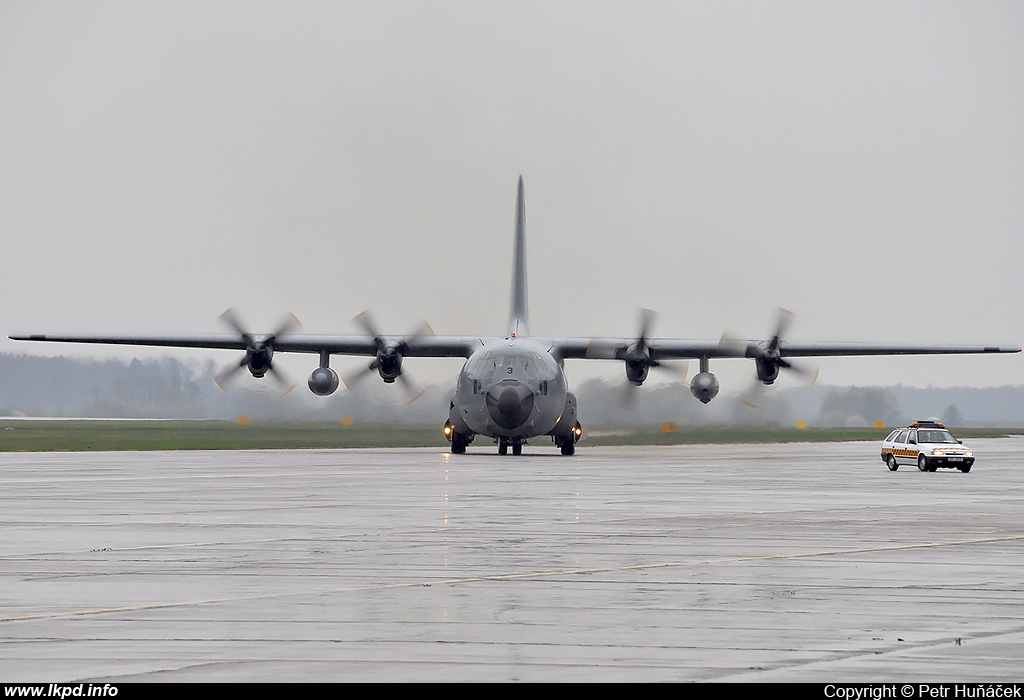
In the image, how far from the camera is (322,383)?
52344mm

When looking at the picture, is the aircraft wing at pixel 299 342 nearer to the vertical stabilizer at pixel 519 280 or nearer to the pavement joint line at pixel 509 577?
the vertical stabilizer at pixel 519 280

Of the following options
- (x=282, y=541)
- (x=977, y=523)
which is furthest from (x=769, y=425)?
(x=282, y=541)

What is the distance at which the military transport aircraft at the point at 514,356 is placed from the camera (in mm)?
48688

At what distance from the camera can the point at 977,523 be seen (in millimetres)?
19969

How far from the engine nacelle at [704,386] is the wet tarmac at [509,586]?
85.1 feet

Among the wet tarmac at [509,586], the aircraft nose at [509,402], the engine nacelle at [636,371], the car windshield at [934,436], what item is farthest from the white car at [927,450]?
the engine nacelle at [636,371]

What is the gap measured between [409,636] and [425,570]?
13.6 feet

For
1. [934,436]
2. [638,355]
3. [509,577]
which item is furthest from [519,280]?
[509,577]

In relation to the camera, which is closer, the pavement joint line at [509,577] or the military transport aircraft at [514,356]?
the pavement joint line at [509,577]

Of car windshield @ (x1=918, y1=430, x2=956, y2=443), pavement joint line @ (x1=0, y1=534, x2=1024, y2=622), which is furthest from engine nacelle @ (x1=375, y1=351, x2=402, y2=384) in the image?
pavement joint line @ (x1=0, y1=534, x2=1024, y2=622)

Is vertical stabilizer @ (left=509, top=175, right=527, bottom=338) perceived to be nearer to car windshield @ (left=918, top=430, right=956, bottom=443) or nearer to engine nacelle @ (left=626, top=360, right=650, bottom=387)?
engine nacelle @ (left=626, top=360, right=650, bottom=387)

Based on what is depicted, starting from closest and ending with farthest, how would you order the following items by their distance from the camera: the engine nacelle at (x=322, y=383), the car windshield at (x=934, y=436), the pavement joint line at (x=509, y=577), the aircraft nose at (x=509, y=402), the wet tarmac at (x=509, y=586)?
1. the wet tarmac at (x=509, y=586)
2. the pavement joint line at (x=509, y=577)
3. the car windshield at (x=934, y=436)
4. the aircraft nose at (x=509, y=402)
5. the engine nacelle at (x=322, y=383)

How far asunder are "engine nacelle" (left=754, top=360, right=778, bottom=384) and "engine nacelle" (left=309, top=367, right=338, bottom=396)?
59.4 feet

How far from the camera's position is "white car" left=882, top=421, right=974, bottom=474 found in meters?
38.5
